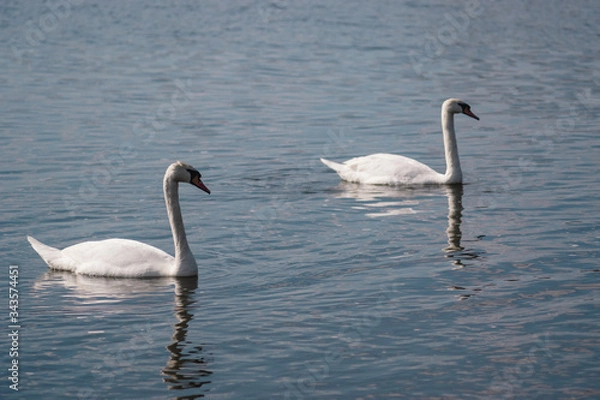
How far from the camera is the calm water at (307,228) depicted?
33.4ft

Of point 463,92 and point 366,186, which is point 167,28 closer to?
point 463,92

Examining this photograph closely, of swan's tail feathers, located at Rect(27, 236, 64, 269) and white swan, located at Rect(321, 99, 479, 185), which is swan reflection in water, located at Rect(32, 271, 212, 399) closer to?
swan's tail feathers, located at Rect(27, 236, 64, 269)

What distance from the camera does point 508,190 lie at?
17.9 meters

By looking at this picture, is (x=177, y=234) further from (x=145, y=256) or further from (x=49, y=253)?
(x=49, y=253)

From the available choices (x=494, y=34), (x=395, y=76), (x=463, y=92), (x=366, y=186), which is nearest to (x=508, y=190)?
(x=366, y=186)

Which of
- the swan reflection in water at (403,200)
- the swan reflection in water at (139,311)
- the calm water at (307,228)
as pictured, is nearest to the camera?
the swan reflection in water at (139,311)

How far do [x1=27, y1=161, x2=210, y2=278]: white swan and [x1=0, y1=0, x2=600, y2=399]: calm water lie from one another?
181mm

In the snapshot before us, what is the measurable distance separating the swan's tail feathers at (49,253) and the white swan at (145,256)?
12cm

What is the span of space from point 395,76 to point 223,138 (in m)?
11.4

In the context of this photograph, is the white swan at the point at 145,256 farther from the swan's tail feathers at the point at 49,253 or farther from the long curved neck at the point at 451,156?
the long curved neck at the point at 451,156

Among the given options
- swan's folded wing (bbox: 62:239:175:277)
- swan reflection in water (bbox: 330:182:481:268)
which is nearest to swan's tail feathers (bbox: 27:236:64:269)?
swan's folded wing (bbox: 62:239:175:277)

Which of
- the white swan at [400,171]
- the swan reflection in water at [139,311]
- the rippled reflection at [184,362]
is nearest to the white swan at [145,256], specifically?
the swan reflection in water at [139,311]

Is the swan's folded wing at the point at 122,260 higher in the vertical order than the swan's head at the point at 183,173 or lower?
lower

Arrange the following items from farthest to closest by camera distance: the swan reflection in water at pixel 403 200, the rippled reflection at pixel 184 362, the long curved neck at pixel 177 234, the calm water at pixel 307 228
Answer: the swan reflection in water at pixel 403 200 < the long curved neck at pixel 177 234 < the calm water at pixel 307 228 < the rippled reflection at pixel 184 362
